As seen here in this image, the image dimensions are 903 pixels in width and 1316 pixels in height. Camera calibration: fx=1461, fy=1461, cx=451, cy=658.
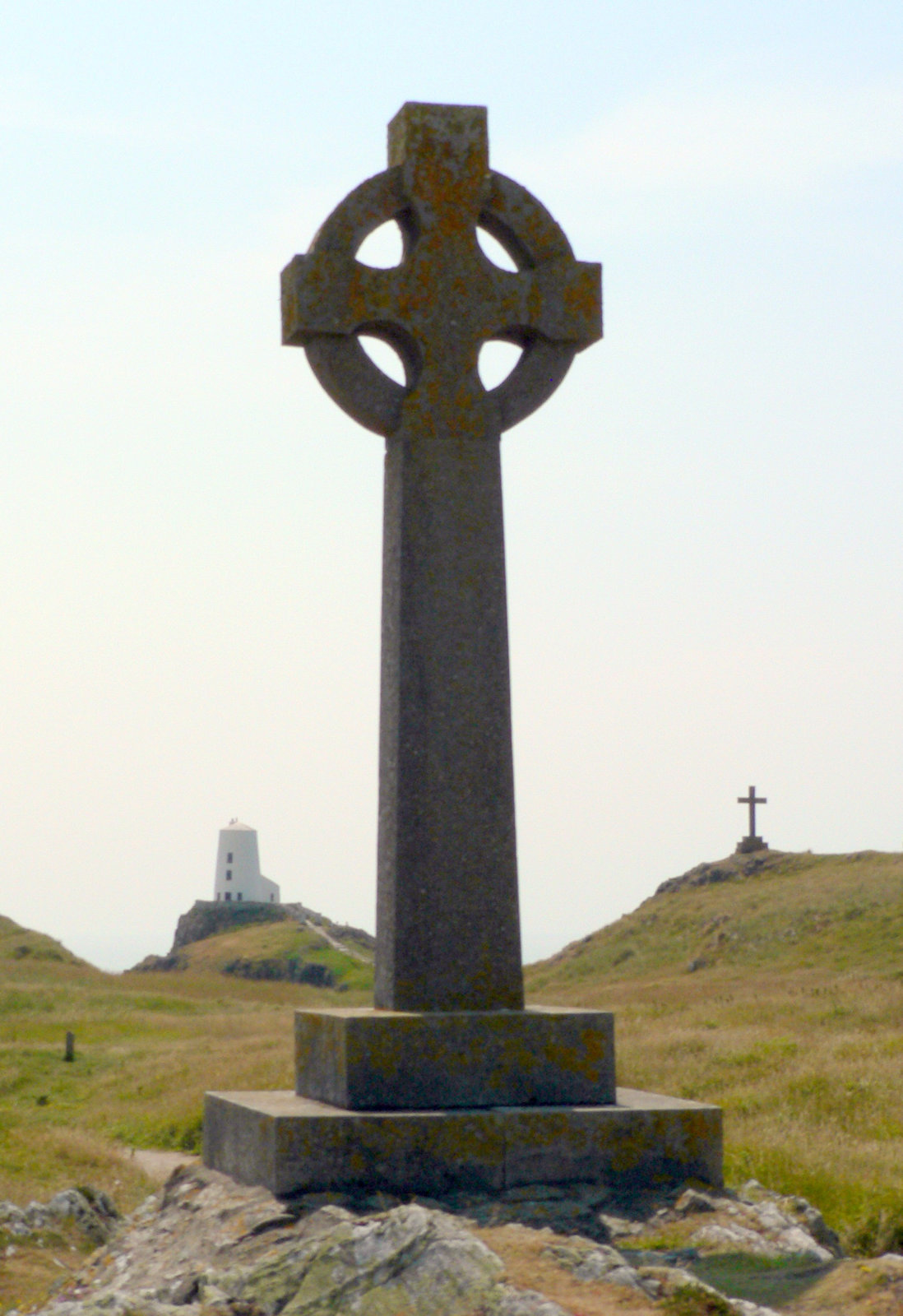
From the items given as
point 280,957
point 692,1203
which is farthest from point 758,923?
point 692,1203

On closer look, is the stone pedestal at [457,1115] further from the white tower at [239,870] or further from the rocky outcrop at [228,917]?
the white tower at [239,870]

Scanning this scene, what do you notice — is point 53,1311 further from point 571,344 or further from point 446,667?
point 571,344

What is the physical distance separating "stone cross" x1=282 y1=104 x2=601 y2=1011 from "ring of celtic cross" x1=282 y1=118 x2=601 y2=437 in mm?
10

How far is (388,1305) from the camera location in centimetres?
480

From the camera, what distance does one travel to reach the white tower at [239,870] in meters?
92.9

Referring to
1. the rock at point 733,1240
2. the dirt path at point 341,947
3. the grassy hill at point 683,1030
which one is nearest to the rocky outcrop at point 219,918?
the dirt path at point 341,947

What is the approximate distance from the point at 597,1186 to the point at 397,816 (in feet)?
6.76

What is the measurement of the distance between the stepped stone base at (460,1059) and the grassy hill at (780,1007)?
1448 millimetres

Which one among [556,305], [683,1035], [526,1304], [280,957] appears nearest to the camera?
[526,1304]

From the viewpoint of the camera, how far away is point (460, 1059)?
716 centimetres

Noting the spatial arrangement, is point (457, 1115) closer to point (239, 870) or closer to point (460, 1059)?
point (460, 1059)

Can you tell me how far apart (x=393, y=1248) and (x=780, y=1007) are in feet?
67.5

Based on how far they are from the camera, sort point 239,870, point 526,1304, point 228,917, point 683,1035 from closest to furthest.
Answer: point 526,1304 < point 683,1035 < point 228,917 < point 239,870

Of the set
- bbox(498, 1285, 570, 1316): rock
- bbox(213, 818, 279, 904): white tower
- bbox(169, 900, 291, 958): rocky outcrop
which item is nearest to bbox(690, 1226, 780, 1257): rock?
bbox(498, 1285, 570, 1316): rock
